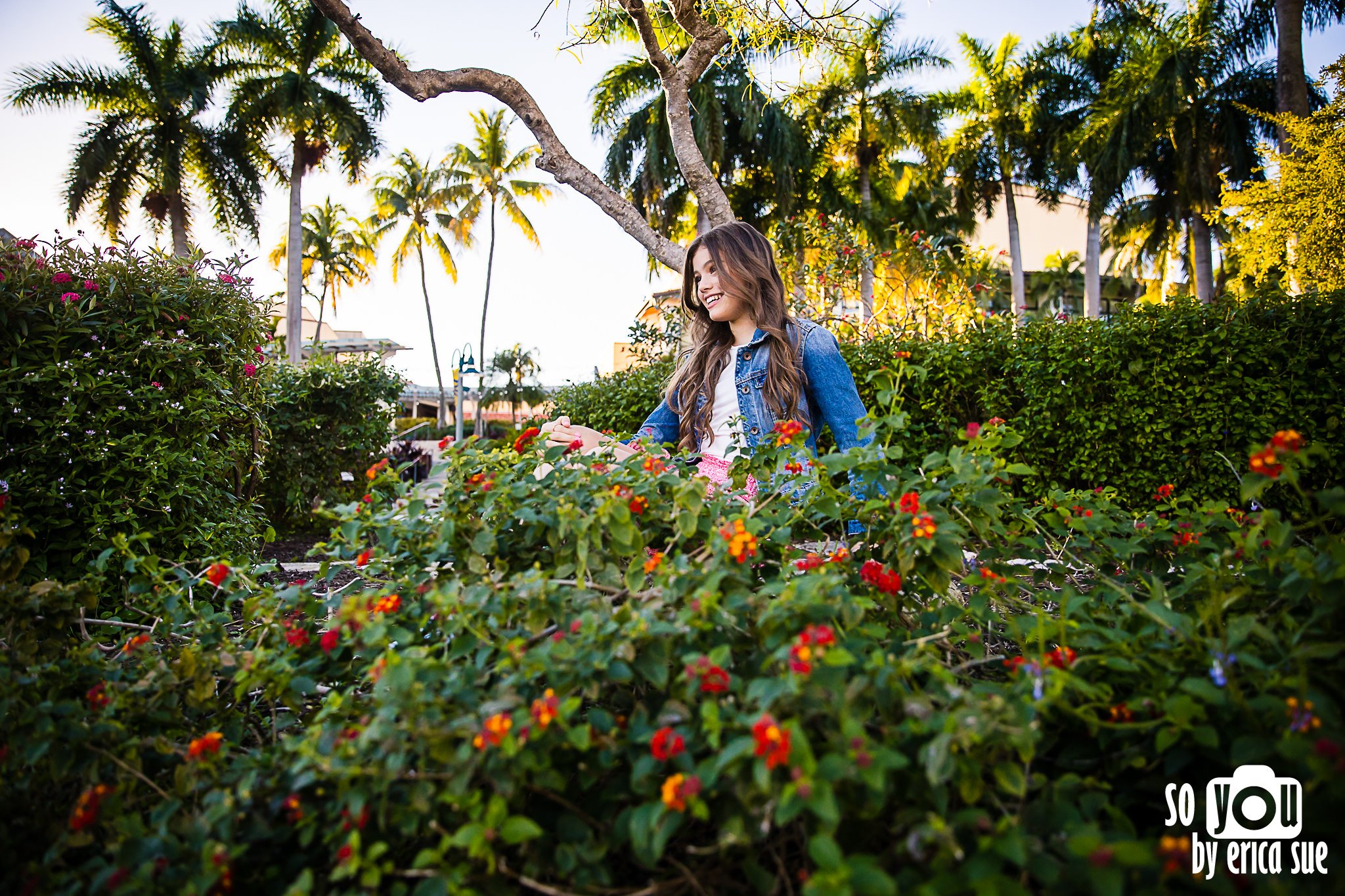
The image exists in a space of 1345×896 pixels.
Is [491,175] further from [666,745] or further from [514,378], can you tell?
[666,745]

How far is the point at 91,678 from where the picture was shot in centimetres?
120

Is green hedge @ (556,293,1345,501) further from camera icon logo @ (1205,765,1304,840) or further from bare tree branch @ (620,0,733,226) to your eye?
camera icon logo @ (1205,765,1304,840)

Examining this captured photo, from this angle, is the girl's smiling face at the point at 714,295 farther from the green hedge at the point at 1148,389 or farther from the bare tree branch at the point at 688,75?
the bare tree branch at the point at 688,75

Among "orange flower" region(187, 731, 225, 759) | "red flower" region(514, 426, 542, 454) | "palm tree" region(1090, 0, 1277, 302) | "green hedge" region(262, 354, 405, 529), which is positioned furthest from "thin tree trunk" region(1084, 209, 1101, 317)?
"orange flower" region(187, 731, 225, 759)

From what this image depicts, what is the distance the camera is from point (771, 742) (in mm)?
738

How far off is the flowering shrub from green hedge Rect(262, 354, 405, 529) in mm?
5136

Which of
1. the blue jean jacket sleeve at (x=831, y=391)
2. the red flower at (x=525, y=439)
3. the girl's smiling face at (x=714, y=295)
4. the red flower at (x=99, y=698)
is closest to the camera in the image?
the red flower at (x=99, y=698)

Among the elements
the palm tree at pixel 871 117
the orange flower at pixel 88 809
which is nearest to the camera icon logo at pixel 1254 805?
the orange flower at pixel 88 809

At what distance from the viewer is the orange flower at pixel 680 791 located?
29.9 inches

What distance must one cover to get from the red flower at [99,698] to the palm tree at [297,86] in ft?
66.2

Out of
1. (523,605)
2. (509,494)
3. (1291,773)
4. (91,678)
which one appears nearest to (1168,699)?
(1291,773)

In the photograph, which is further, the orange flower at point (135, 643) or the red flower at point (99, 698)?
the orange flower at point (135, 643)

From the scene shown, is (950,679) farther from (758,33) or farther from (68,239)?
(758,33)

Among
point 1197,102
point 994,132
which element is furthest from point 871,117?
point 1197,102
